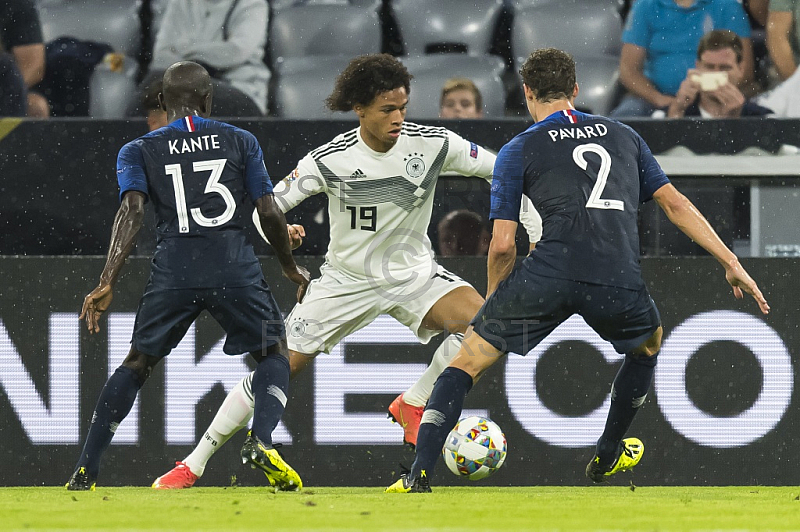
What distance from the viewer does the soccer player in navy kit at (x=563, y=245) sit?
462 cm

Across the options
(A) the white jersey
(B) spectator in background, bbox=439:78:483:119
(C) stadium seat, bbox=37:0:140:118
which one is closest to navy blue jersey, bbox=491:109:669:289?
(A) the white jersey

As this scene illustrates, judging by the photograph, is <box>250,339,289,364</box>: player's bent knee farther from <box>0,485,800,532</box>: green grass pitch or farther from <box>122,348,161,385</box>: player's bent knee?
<box>0,485,800,532</box>: green grass pitch

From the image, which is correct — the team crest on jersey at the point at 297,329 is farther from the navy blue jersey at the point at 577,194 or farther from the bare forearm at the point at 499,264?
the navy blue jersey at the point at 577,194

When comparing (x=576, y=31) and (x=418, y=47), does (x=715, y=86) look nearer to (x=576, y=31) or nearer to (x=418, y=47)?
(x=576, y=31)

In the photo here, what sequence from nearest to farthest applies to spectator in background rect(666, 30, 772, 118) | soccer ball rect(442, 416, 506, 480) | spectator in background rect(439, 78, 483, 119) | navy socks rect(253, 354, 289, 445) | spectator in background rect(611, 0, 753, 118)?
navy socks rect(253, 354, 289, 445), soccer ball rect(442, 416, 506, 480), spectator in background rect(439, 78, 483, 119), spectator in background rect(666, 30, 772, 118), spectator in background rect(611, 0, 753, 118)

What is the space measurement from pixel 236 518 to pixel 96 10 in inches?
217

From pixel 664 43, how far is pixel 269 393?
Result: 13.5ft

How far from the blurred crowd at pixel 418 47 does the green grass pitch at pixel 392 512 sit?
2996 millimetres

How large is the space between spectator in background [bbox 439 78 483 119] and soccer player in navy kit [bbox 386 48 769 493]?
7.73ft

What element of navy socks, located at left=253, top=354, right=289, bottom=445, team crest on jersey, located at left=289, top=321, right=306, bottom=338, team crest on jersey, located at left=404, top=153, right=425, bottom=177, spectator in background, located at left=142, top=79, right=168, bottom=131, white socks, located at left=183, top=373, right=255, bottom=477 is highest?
team crest on jersey, located at left=404, top=153, right=425, bottom=177

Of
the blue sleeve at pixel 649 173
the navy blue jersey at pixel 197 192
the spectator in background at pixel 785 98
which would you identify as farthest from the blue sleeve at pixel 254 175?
the spectator in background at pixel 785 98

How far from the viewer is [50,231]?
6.66 meters

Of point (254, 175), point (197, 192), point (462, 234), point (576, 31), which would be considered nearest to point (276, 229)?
point (254, 175)

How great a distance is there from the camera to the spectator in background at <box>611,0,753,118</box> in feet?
25.0
